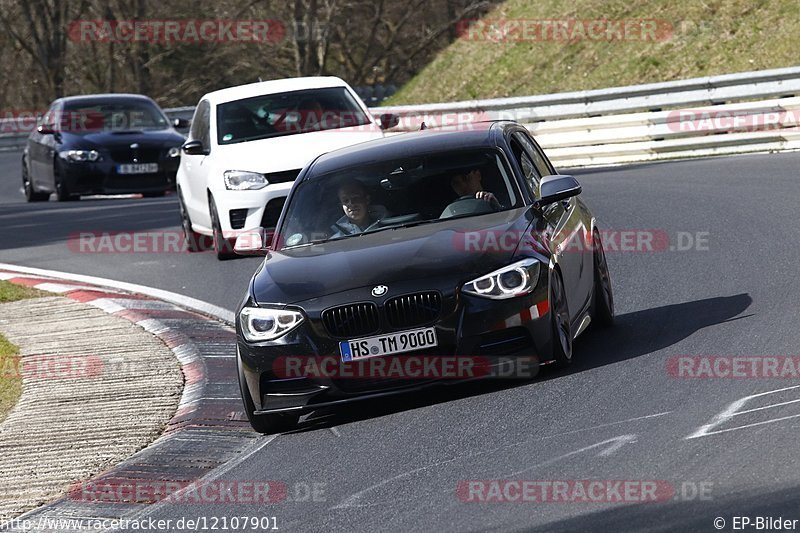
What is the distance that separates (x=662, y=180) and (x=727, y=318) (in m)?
9.90

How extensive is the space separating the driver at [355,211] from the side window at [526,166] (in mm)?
917

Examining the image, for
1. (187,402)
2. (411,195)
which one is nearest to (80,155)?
(187,402)

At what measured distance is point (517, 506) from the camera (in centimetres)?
574

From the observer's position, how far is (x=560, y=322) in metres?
8.06

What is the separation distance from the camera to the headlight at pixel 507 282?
7703 millimetres

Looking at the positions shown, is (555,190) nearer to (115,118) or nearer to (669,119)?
(669,119)

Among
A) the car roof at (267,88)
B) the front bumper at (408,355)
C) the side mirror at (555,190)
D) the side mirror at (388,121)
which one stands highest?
the side mirror at (555,190)

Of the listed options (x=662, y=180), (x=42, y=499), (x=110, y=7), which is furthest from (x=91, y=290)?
(x=110, y=7)

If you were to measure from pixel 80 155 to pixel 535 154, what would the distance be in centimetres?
1460

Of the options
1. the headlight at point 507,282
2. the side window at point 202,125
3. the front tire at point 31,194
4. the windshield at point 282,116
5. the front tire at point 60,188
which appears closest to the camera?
the headlight at point 507,282

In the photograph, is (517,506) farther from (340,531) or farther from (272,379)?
(272,379)

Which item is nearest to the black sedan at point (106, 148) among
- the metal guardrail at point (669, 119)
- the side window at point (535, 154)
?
the metal guardrail at point (669, 119)

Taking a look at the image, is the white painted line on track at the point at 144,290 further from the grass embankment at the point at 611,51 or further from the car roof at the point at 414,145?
the grass embankment at the point at 611,51

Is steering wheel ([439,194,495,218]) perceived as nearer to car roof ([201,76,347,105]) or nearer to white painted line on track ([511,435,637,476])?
white painted line on track ([511,435,637,476])
